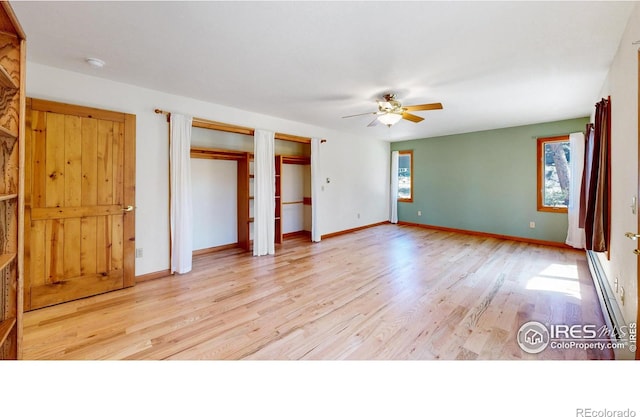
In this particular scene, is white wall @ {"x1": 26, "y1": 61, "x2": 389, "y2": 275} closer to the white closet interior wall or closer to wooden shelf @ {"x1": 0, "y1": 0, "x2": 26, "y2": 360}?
the white closet interior wall

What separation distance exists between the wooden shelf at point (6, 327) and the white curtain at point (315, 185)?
4.44 metres

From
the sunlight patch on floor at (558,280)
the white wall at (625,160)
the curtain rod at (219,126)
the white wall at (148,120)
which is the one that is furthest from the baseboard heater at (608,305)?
the curtain rod at (219,126)

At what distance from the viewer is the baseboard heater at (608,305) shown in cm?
200

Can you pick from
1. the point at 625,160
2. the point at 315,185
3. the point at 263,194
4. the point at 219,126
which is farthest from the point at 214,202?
the point at 625,160

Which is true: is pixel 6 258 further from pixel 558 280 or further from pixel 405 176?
pixel 405 176

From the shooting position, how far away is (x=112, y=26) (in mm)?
2051

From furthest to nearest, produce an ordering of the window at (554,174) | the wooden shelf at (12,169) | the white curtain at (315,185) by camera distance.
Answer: the white curtain at (315,185)
the window at (554,174)
the wooden shelf at (12,169)

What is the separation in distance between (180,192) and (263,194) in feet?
4.39

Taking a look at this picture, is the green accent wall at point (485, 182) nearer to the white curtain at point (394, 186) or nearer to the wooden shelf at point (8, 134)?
the white curtain at point (394, 186)

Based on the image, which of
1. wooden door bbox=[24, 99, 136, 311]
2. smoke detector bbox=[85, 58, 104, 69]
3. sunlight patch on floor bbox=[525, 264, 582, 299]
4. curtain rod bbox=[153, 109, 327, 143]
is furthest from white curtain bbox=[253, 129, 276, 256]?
sunlight patch on floor bbox=[525, 264, 582, 299]

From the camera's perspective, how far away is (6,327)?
134 cm
